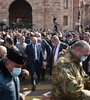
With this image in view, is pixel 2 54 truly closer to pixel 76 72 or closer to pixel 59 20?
pixel 76 72

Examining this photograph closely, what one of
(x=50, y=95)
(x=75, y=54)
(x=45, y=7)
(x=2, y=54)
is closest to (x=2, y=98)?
(x=50, y=95)

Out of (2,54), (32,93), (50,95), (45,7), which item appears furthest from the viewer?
(45,7)

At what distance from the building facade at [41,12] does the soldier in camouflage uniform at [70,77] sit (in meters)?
50.1

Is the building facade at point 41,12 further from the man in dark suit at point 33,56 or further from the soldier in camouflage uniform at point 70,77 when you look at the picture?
the soldier in camouflage uniform at point 70,77

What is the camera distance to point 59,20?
191 ft

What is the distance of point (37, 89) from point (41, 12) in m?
42.8

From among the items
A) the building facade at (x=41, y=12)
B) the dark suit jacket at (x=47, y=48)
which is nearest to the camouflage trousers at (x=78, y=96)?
the dark suit jacket at (x=47, y=48)

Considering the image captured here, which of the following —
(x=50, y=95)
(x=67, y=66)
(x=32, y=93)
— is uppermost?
(x=67, y=66)

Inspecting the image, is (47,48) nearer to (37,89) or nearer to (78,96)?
(37,89)

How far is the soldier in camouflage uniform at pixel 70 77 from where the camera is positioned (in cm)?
594

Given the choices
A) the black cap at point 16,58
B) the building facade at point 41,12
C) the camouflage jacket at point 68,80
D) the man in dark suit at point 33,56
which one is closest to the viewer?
the camouflage jacket at point 68,80

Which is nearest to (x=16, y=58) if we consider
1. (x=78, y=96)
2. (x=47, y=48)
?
(x=78, y=96)

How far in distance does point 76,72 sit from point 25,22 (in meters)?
52.6

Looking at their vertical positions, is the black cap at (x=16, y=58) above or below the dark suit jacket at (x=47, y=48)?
above
